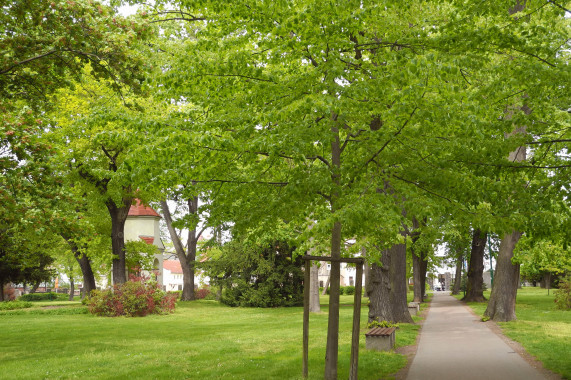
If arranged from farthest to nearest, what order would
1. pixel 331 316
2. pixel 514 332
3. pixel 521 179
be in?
pixel 514 332, pixel 331 316, pixel 521 179

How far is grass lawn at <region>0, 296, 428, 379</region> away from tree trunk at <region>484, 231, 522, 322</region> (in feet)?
13.6

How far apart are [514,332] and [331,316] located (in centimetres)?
1079

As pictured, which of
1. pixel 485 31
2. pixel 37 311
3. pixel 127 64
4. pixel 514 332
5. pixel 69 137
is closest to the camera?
pixel 485 31

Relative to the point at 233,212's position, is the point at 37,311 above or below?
below

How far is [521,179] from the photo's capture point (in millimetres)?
8281

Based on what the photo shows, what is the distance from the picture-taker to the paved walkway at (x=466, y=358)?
974 centimetres

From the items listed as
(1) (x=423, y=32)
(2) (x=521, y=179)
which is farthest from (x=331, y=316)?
(1) (x=423, y=32)

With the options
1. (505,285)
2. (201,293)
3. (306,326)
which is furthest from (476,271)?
(306,326)

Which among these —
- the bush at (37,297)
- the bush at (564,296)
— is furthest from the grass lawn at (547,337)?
the bush at (37,297)

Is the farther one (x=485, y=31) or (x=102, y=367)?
(x=102, y=367)

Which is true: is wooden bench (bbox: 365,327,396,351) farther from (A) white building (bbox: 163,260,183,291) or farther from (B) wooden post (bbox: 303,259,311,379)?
(A) white building (bbox: 163,260,183,291)

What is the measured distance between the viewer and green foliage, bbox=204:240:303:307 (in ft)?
112

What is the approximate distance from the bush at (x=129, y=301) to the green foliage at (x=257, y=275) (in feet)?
23.1

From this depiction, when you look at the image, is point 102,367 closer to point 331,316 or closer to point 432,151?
point 331,316
